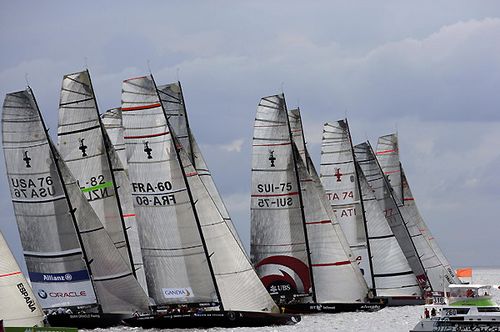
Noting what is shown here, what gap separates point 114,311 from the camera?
51875 mm

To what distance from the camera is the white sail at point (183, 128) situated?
59500 millimetres

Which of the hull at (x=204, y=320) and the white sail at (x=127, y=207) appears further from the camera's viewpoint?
the white sail at (x=127, y=207)

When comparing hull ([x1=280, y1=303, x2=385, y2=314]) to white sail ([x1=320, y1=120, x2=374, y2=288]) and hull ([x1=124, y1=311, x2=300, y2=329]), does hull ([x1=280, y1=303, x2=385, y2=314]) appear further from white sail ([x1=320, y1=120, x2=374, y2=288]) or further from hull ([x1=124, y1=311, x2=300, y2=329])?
hull ([x1=124, y1=311, x2=300, y2=329])

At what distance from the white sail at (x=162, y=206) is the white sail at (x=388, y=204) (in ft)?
71.6

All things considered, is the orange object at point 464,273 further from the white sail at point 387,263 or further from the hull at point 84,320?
the white sail at point 387,263

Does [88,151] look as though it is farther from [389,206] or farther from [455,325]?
[389,206]

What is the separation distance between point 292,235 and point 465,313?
14029 mm

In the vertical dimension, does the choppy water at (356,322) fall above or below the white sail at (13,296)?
below

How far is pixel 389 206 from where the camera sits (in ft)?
231

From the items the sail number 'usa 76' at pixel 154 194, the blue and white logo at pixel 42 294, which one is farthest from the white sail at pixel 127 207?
the blue and white logo at pixel 42 294

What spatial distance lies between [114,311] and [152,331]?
2497 mm

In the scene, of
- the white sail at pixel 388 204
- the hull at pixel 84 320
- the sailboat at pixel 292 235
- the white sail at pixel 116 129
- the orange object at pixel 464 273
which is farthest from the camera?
the white sail at pixel 388 204

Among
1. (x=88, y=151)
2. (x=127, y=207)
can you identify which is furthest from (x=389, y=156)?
(x=88, y=151)

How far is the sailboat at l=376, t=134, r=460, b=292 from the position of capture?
2852 inches
